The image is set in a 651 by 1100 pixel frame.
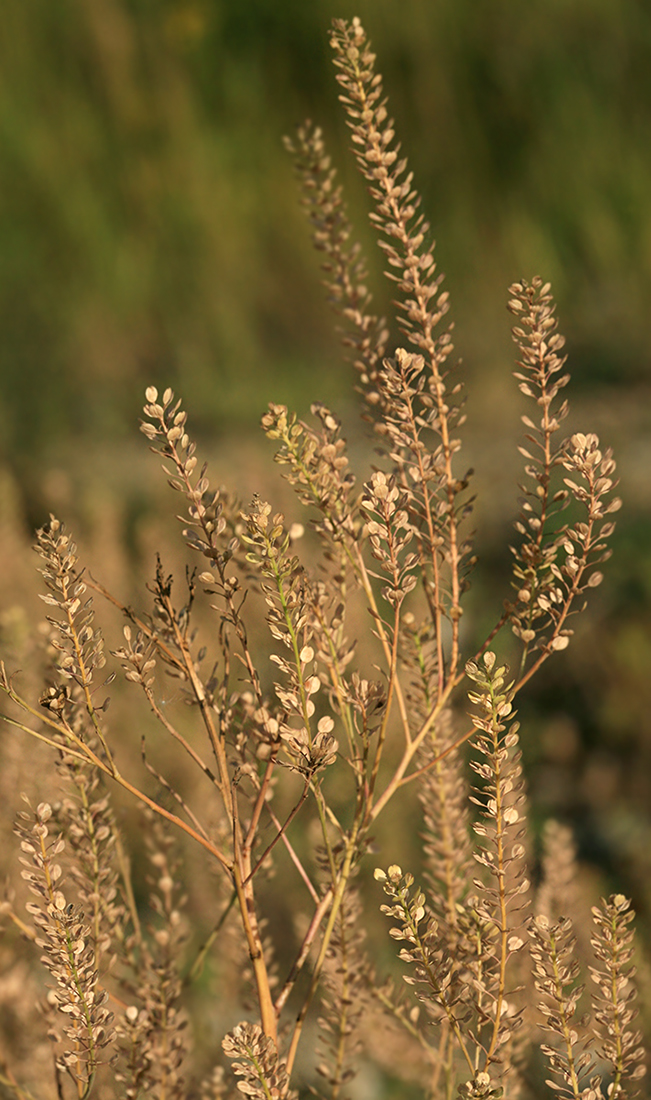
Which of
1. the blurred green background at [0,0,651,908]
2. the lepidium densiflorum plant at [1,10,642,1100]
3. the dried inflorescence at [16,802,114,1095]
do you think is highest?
the blurred green background at [0,0,651,908]

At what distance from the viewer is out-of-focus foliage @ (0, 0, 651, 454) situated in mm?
1397

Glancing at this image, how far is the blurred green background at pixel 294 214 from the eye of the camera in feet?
4.62

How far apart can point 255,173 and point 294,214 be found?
10 centimetres

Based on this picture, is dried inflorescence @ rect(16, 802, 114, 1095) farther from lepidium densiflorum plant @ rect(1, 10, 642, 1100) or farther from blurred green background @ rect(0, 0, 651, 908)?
blurred green background @ rect(0, 0, 651, 908)

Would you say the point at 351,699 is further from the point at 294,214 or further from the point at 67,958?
the point at 294,214

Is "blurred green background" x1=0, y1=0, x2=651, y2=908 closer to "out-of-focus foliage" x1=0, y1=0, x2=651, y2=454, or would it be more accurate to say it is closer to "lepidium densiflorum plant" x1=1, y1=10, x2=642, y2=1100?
"out-of-focus foliage" x1=0, y1=0, x2=651, y2=454

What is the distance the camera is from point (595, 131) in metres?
1.47

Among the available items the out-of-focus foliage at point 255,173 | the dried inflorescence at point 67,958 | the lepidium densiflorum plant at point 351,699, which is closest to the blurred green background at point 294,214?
the out-of-focus foliage at point 255,173

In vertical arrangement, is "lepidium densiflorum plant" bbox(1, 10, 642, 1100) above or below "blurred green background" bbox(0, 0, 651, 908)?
→ below

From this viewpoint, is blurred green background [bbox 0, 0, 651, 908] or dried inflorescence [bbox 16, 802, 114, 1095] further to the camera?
blurred green background [bbox 0, 0, 651, 908]

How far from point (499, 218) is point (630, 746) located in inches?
37.5

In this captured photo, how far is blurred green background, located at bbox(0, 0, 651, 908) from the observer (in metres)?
1.41

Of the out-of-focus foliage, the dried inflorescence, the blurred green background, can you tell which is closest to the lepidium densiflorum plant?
the dried inflorescence

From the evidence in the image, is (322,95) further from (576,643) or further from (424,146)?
(576,643)
